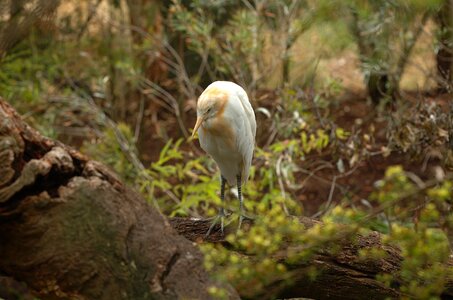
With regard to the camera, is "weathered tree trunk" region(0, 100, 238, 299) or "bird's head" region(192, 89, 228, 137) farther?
"bird's head" region(192, 89, 228, 137)

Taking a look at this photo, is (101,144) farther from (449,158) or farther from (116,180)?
(116,180)

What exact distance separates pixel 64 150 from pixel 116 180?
187 mm

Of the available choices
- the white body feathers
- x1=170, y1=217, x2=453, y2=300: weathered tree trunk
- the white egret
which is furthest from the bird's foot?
the white body feathers

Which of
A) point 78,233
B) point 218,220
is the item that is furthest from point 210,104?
point 78,233

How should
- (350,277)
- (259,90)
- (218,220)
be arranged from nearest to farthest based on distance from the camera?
1. (350,277)
2. (218,220)
3. (259,90)

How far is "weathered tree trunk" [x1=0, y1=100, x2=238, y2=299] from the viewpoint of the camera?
2.20 metres

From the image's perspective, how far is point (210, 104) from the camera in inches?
121

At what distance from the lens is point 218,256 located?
188 cm

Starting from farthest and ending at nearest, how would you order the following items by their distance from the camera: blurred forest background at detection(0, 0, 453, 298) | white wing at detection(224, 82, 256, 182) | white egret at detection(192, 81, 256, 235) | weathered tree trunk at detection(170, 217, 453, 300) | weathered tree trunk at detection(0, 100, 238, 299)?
blurred forest background at detection(0, 0, 453, 298) < white wing at detection(224, 82, 256, 182) < white egret at detection(192, 81, 256, 235) < weathered tree trunk at detection(170, 217, 453, 300) < weathered tree trunk at detection(0, 100, 238, 299)

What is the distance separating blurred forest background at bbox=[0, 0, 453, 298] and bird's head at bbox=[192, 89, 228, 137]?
0.60 meters

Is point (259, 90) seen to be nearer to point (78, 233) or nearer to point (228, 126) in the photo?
point (228, 126)

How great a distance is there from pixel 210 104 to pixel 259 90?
3.29 metres

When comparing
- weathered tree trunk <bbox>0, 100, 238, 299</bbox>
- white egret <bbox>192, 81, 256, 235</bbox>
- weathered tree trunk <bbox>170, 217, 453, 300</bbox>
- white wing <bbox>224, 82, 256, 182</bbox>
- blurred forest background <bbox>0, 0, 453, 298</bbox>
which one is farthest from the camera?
blurred forest background <bbox>0, 0, 453, 298</bbox>

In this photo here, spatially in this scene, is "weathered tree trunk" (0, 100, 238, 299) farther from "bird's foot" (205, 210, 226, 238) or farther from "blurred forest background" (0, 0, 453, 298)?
"blurred forest background" (0, 0, 453, 298)
